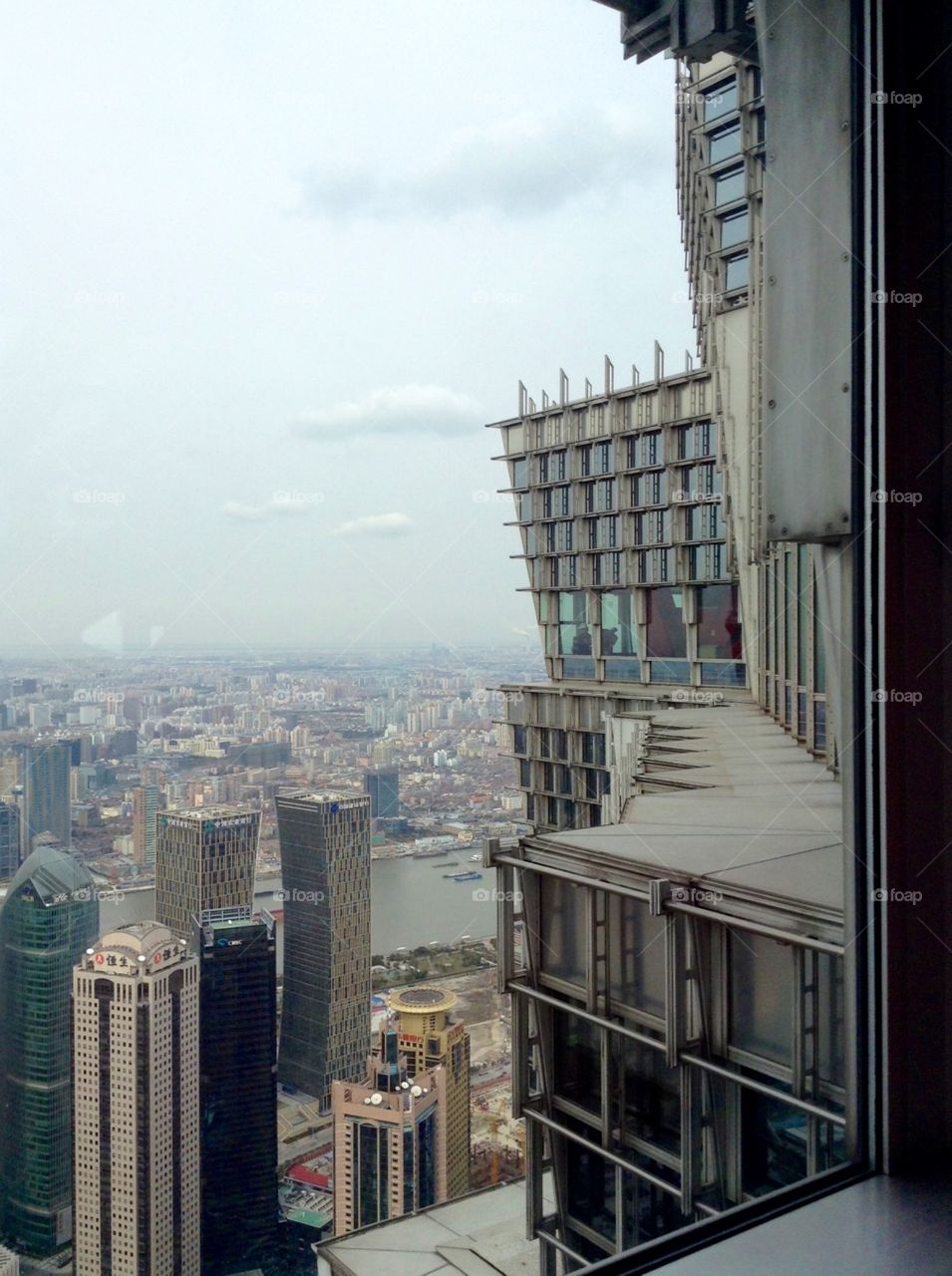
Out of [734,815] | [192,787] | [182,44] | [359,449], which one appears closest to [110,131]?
[182,44]

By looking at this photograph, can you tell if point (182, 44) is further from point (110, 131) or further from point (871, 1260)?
point (871, 1260)

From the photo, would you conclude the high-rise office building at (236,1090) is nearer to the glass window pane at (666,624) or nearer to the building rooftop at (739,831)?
the building rooftop at (739,831)

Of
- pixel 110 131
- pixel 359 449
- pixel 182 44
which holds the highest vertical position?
pixel 182 44

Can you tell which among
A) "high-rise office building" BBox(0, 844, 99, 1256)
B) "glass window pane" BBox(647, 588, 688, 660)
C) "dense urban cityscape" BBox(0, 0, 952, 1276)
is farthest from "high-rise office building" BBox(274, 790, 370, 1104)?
"glass window pane" BBox(647, 588, 688, 660)

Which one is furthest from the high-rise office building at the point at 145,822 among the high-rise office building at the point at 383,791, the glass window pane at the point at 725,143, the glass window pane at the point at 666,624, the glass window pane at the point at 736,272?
the glass window pane at the point at 666,624

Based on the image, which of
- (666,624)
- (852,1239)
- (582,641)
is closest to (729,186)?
(666,624)

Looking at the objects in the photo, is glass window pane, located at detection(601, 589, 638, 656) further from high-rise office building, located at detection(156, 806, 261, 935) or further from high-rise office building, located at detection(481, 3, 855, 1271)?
high-rise office building, located at detection(156, 806, 261, 935)
